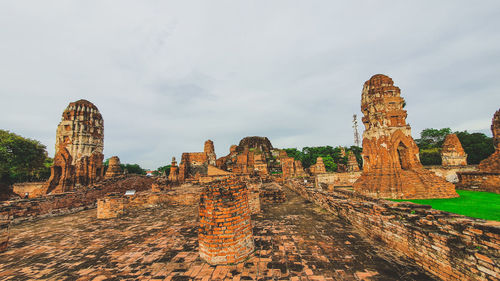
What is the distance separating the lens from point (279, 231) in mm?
4352

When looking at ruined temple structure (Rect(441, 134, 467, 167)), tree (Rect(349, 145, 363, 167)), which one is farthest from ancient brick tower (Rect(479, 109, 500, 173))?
tree (Rect(349, 145, 363, 167))

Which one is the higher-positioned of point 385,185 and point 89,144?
point 89,144

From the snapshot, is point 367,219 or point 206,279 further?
point 367,219

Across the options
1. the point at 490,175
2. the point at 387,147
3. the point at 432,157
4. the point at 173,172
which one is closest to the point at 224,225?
the point at 387,147

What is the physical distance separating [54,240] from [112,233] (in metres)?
1.34

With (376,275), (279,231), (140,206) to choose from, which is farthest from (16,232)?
(376,275)

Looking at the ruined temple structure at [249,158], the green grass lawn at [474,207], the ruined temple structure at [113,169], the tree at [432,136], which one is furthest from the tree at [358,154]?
the ruined temple structure at [113,169]

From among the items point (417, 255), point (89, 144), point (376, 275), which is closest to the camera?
point (376, 275)

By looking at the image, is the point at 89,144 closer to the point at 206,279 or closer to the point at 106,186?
the point at 106,186

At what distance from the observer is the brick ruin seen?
10.2 m

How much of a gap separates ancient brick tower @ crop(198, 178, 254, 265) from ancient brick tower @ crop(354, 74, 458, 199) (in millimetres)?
10880

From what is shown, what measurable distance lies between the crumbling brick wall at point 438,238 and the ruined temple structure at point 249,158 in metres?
12.6

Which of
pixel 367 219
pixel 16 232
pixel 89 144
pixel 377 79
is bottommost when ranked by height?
pixel 16 232

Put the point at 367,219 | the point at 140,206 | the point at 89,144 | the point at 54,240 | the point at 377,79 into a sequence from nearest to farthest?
the point at 367,219
the point at 54,240
the point at 140,206
the point at 377,79
the point at 89,144
